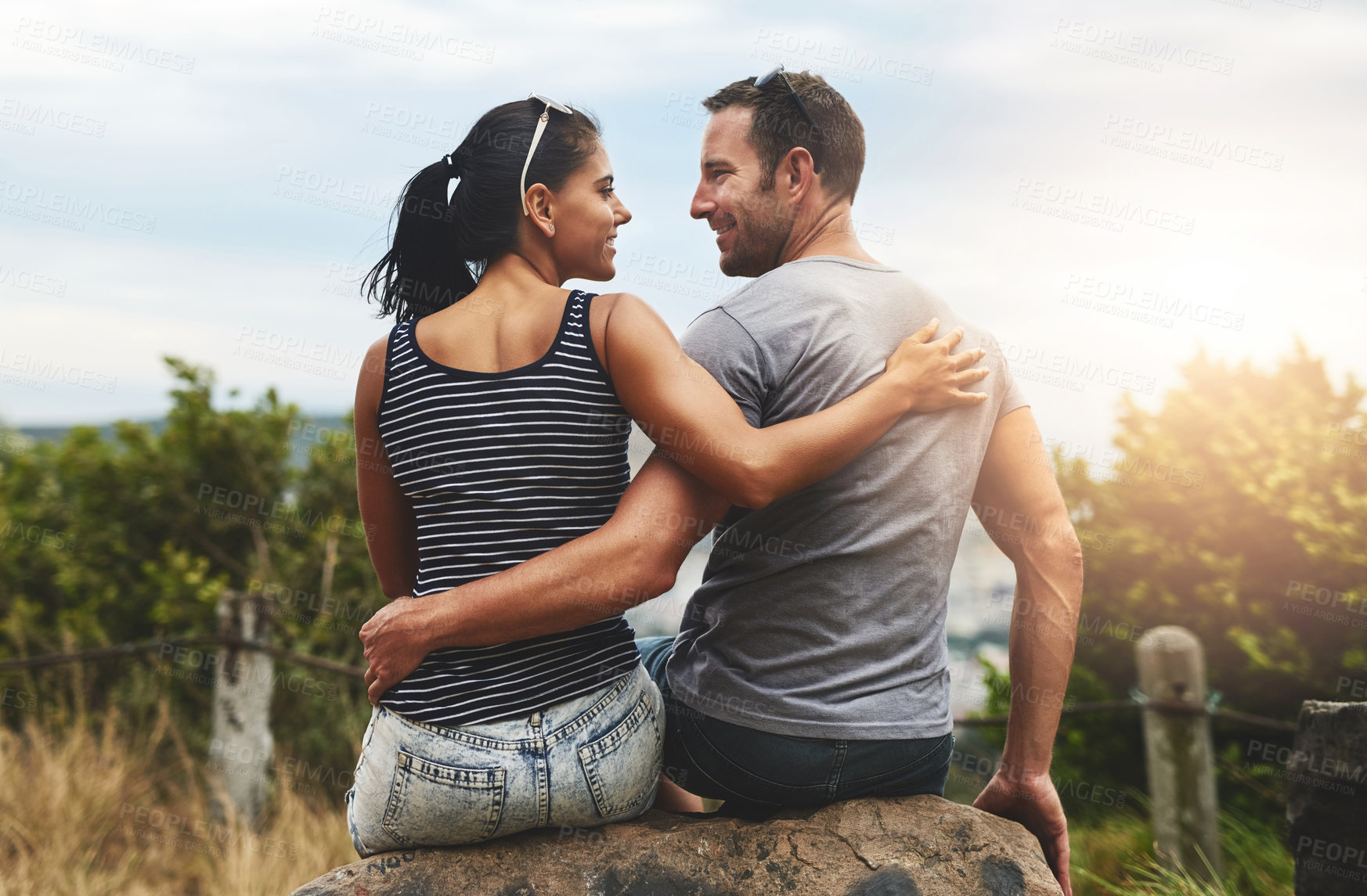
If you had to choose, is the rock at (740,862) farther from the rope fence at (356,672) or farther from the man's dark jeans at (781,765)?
the rope fence at (356,672)

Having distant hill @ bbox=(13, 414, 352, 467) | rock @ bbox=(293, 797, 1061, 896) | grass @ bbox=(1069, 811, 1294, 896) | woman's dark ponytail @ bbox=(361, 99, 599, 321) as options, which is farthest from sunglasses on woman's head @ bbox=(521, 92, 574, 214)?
distant hill @ bbox=(13, 414, 352, 467)

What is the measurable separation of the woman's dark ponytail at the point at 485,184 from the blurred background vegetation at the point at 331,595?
9.43 feet

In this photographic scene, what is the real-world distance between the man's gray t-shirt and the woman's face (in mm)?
314

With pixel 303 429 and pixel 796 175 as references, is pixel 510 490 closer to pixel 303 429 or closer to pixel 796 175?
pixel 796 175

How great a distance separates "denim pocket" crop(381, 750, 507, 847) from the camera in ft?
5.81

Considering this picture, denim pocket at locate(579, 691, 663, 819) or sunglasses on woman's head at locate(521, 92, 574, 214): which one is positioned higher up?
sunglasses on woman's head at locate(521, 92, 574, 214)

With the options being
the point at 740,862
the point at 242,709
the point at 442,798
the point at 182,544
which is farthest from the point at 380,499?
the point at 182,544

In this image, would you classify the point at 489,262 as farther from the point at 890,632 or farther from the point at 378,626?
the point at 890,632

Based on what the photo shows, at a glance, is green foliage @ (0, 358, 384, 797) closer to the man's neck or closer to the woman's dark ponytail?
the woman's dark ponytail

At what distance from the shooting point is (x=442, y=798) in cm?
178

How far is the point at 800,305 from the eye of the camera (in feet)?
6.48

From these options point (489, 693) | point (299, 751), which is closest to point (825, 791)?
point (489, 693)

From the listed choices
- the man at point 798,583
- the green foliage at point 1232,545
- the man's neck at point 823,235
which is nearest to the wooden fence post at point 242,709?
the man at point 798,583

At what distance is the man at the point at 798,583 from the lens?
1.78m
